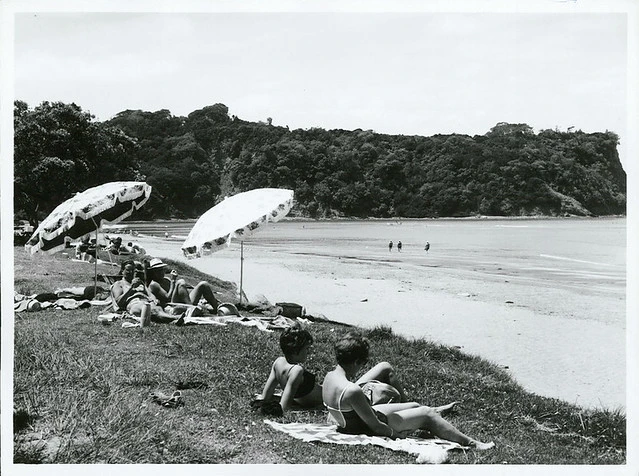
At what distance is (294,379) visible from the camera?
5008 mm

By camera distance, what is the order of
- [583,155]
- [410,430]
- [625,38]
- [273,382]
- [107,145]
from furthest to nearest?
[107,145] → [583,155] → [625,38] → [273,382] → [410,430]

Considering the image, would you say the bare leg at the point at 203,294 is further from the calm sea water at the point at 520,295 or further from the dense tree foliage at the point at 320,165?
the dense tree foliage at the point at 320,165

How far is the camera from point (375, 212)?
129ft

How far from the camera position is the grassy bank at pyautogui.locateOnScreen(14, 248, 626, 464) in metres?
4.46

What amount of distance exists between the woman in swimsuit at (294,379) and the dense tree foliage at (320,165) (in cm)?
427

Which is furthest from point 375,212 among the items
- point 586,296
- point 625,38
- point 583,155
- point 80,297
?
point 625,38

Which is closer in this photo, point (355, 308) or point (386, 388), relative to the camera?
point (386, 388)

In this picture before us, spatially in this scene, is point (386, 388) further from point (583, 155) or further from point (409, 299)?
point (583, 155)

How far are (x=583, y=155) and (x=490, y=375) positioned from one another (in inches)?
386

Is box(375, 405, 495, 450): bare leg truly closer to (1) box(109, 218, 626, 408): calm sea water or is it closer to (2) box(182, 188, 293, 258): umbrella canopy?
(1) box(109, 218, 626, 408): calm sea water

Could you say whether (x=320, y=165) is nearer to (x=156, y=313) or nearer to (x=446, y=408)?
(x=156, y=313)

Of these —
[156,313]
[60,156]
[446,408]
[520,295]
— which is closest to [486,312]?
[520,295]

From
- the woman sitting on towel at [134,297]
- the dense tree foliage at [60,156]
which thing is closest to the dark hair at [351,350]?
the woman sitting on towel at [134,297]

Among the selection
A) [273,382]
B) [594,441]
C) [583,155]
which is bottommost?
[594,441]
